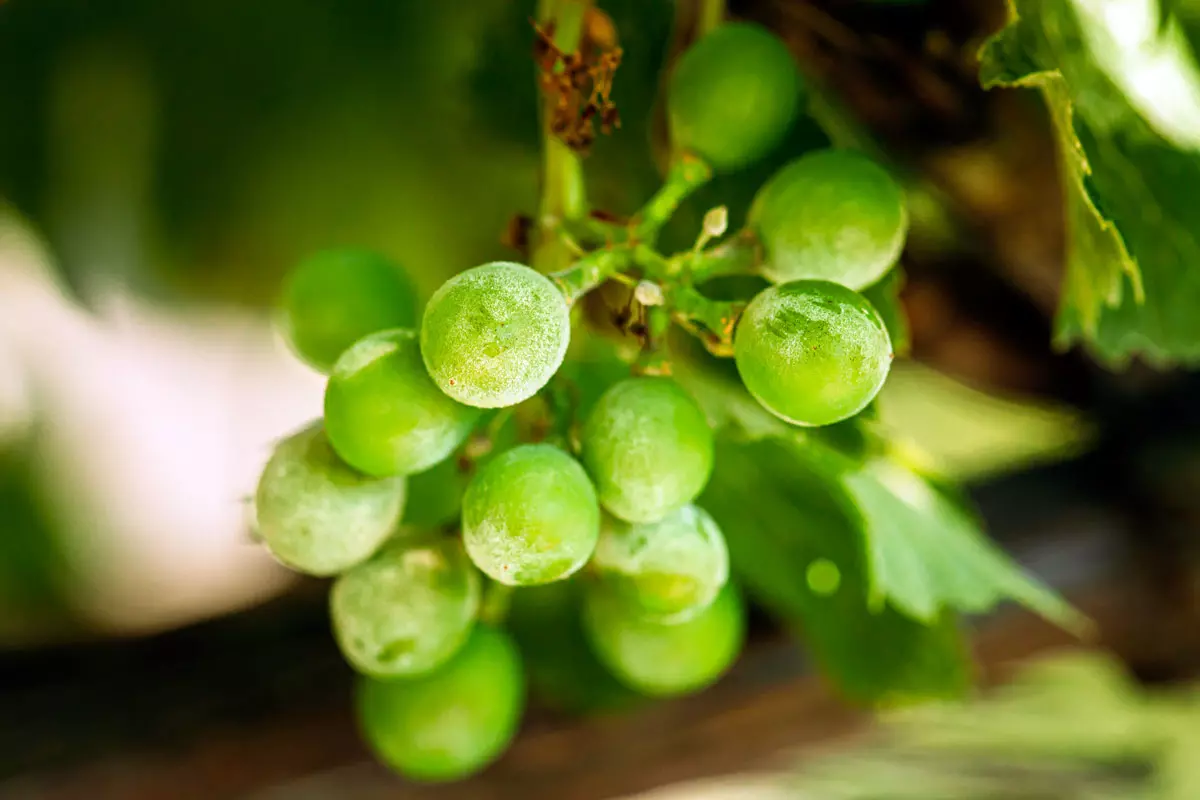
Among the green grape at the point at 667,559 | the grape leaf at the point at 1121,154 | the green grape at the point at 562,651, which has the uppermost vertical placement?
the grape leaf at the point at 1121,154

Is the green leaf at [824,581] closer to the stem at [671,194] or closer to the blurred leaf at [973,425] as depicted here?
the stem at [671,194]

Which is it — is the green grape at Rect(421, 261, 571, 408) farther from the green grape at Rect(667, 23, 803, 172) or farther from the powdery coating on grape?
the green grape at Rect(667, 23, 803, 172)

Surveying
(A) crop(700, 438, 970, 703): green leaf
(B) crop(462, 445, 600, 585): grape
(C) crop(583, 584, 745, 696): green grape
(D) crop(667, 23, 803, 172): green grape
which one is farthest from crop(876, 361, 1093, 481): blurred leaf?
(B) crop(462, 445, 600, 585): grape

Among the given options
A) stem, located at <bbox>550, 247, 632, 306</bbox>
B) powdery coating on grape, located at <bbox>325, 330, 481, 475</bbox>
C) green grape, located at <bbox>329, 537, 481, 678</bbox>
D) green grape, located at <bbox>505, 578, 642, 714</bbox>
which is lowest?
green grape, located at <bbox>505, 578, 642, 714</bbox>

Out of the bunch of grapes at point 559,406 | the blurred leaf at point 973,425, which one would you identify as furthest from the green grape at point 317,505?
the blurred leaf at point 973,425

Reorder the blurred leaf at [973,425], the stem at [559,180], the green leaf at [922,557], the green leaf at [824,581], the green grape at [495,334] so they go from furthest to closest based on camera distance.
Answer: the blurred leaf at [973,425] < the green leaf at [824,581] < the green leaf at [922,557] < the stem at [559,180] < the green grape at [495,334]

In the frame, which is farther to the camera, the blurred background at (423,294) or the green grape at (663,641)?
the blurred background at (423,294)

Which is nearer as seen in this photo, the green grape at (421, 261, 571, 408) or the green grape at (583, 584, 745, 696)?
the green grape at (421, 261, 571, 408)
